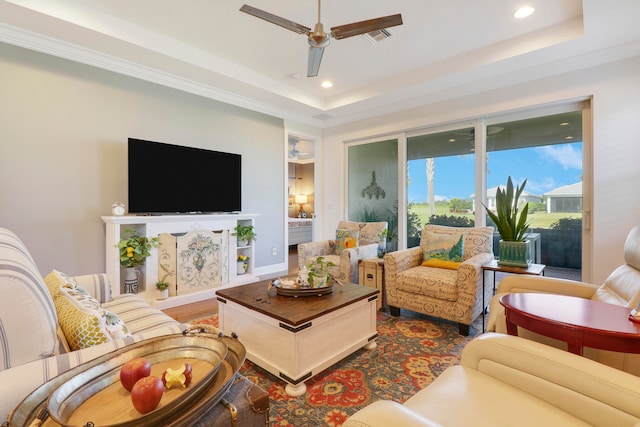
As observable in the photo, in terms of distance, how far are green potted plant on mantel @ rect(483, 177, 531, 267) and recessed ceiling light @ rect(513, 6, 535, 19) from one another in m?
1.48

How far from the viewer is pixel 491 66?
3.23 m

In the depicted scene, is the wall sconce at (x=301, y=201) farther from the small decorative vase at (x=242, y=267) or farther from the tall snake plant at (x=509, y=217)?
the tall snake plant at (x=509, y=217)

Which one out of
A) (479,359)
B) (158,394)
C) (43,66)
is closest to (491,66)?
(479,359)

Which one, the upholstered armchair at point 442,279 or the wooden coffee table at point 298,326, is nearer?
the wooden coffee table at point 298,326

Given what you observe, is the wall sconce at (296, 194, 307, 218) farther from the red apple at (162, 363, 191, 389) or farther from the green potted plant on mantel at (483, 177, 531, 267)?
the red apple at (162, 363, 191, 389)

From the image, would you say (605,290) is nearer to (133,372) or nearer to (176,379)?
(176,379)

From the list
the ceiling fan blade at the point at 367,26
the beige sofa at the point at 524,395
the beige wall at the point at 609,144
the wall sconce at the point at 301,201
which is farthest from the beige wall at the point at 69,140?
the wall sconce at the point at 301,201

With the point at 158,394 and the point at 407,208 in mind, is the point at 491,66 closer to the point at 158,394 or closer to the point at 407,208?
the point at 407,208

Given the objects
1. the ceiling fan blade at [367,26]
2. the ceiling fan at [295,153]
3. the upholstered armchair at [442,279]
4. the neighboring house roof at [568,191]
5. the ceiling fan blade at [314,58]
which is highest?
the ceiling fan at [295,153]

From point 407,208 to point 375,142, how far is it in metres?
1.27

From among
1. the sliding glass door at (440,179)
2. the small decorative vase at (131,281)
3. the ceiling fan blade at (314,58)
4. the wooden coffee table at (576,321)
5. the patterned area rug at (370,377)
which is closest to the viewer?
the wooden coffee table at (576,321)

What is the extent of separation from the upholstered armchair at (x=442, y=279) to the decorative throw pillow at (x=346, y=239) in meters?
0.88

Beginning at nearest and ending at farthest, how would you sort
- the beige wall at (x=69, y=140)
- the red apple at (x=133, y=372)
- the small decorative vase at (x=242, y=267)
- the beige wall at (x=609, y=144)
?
the red apple at (x=133, y=372)
the beige wall at (x=69, y=140)
the beige wall at (x=609, y=144)
the small decorative vase at (x=242, y=267)

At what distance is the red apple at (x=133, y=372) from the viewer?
0.83 metres
